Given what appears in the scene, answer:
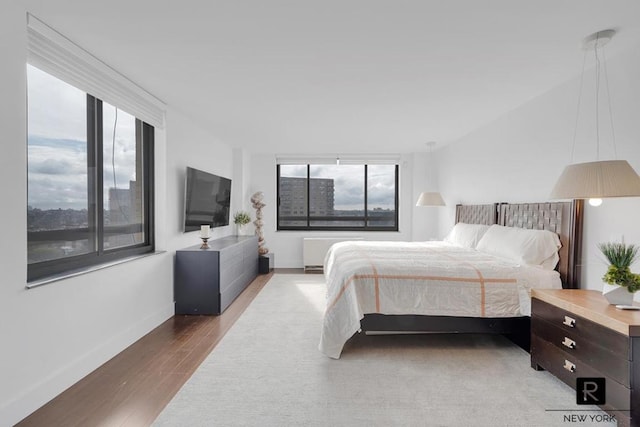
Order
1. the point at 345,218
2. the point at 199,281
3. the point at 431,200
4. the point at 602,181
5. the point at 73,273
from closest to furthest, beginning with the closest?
the point at 602,181
the point at 73,273
the point at 199,281
the point at 431,200
the point at 345,218

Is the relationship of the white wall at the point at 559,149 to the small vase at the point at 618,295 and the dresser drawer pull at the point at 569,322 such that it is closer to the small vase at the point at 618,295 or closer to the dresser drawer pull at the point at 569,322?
the small vase at the point at 618,295

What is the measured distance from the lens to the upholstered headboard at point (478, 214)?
4016mm

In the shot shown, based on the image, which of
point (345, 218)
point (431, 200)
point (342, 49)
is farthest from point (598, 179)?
point (345, 218)

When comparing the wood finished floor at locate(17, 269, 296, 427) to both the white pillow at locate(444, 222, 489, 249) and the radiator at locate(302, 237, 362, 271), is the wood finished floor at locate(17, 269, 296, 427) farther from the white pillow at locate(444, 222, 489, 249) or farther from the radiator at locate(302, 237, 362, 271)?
the white pillow at locate(444, 222, 489, 249)

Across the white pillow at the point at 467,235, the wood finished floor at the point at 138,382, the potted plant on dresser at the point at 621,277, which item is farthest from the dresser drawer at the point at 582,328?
the wood finished floor at the point at 138,382

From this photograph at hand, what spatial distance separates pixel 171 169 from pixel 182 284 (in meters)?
1.31

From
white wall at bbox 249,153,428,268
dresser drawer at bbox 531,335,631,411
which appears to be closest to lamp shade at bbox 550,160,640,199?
dresser drawer at bbox 531,335,631,411

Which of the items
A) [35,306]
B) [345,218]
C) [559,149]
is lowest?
[35,306]

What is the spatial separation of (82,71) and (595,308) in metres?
3.80

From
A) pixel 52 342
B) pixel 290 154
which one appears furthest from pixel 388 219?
pixel 52 342

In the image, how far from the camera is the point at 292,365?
2455mm

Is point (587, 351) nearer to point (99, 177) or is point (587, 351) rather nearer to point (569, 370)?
point (569, 370)

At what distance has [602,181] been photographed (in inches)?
78.4

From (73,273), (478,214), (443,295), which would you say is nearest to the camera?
(73,273)
